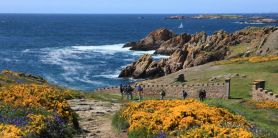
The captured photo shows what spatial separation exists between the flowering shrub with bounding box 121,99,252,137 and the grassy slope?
64.9 ft

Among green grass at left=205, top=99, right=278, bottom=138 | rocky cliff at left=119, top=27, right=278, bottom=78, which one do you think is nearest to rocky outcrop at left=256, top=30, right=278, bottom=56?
rocky cliff at left=119, top=27, right=278, bottom=78

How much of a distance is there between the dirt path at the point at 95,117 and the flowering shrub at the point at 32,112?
1084mm

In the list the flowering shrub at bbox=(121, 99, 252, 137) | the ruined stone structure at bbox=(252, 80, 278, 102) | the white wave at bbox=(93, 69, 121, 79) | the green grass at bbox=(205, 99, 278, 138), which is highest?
the flowering shrub at bbox=(121, 99, 252, 137)

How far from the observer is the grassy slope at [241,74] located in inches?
1566

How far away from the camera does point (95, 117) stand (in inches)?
933

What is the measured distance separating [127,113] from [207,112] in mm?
Result: 3725

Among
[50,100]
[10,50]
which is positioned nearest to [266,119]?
[50,100]

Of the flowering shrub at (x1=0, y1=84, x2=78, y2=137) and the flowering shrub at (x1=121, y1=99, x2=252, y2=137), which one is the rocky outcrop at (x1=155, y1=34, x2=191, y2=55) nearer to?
the flowering shrub at (x1=0, y1=84, x2=78, y2=137)

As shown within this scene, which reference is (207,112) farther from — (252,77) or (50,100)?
(252,77)

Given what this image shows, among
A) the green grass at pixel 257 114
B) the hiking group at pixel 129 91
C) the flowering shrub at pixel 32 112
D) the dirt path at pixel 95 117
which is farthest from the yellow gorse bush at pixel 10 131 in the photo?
the hiking group at pixel 129 91

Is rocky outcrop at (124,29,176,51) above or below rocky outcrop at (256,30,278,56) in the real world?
below

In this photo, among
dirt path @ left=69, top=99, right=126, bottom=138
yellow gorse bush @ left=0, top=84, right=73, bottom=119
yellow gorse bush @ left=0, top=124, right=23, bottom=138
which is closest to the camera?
yellow gorse bush @ left=0, top=124, right=23, bottom=138

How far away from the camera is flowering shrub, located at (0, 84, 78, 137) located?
15568mm

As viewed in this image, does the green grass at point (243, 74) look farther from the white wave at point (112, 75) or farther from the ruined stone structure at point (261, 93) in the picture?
the white wave at point (112, 75)
